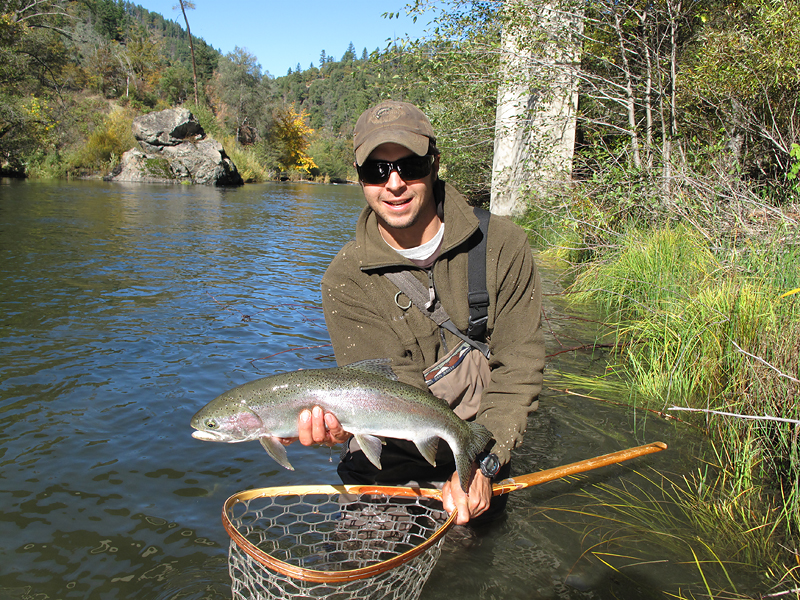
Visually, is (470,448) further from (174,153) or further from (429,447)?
(174,153)

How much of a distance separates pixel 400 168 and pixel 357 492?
6.20 ft

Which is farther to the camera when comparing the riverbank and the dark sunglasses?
the riverbank

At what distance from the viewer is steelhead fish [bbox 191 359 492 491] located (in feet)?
8.99

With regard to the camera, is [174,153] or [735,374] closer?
[735,374]

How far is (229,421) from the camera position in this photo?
2.78 metres

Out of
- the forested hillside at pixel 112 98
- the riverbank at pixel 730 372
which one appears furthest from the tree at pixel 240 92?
the riverbank at pixel 730 372

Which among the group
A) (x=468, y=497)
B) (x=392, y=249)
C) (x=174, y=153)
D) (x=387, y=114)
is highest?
(x=174, y=153)

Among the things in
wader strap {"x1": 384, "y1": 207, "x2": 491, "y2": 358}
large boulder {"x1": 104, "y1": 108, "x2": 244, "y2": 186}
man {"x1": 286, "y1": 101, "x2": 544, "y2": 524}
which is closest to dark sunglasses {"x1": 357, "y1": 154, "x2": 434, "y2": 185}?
man {"x1": 286, "y1": 101, "x2": 544, "y2": 524}

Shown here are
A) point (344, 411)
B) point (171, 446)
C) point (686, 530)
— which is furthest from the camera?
point (171, 446)

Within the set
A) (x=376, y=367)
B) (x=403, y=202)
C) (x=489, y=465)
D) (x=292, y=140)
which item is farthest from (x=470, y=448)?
(x=292, y=140)

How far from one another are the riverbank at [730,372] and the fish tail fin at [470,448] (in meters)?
1.00

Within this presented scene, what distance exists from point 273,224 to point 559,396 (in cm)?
1694

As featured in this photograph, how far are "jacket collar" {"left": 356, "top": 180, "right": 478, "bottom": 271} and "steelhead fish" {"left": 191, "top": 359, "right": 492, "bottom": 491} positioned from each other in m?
0.72

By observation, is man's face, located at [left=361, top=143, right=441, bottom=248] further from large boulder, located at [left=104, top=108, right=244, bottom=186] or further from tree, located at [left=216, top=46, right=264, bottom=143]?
tree, located at [left=216, top=46, right=264, bottom=143]
